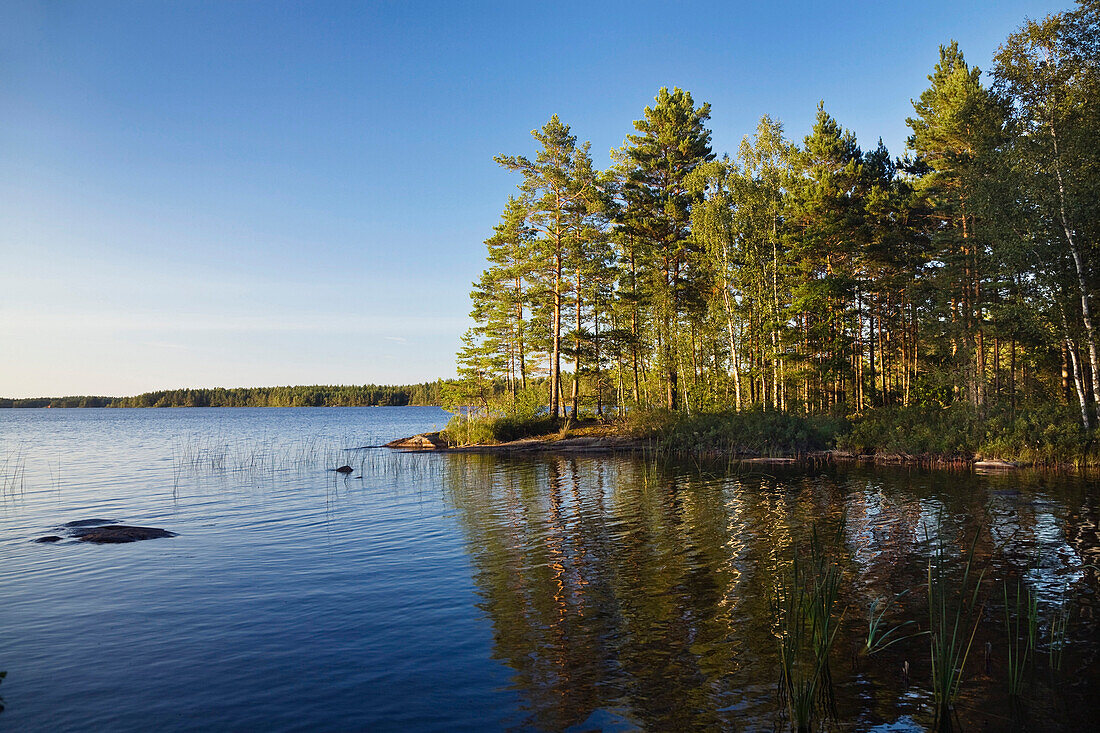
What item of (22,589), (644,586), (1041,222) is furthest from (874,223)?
(22,589)

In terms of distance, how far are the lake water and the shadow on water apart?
0.05 metres

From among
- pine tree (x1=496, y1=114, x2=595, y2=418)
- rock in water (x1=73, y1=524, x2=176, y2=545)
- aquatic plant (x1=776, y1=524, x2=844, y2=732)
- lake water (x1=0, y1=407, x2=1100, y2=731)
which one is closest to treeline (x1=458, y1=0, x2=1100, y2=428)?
pine tree (x1=496, y1=114, x2=595, y2=418)

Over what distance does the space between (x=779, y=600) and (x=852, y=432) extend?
25257 millimetres

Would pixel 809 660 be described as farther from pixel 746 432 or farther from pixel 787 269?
pixel 787 269

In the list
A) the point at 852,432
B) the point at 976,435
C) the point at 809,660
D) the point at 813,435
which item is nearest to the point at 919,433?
the point at 976,435

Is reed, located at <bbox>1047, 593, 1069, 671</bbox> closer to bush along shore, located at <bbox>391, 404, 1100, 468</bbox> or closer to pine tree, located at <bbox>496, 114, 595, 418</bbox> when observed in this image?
bush along shore, located at <bbox>391, 404, 1100, 468</bbox>

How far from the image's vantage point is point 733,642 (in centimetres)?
823

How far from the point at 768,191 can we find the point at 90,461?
45.2 meters

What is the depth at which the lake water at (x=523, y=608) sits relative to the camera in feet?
22.2

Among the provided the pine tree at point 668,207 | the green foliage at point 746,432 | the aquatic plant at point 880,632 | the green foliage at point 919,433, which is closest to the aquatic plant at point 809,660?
the aquatic plant at point 880,632

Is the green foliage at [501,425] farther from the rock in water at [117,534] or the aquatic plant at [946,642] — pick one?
the aquatic plant at [946,642]

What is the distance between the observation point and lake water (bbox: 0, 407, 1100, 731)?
6777mm

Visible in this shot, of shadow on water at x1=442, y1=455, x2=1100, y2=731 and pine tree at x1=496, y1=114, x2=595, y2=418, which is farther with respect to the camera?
pine tree at x1=496, y1=114, x2=595, y2=418

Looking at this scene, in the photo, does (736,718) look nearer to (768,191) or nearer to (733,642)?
(733,642)
